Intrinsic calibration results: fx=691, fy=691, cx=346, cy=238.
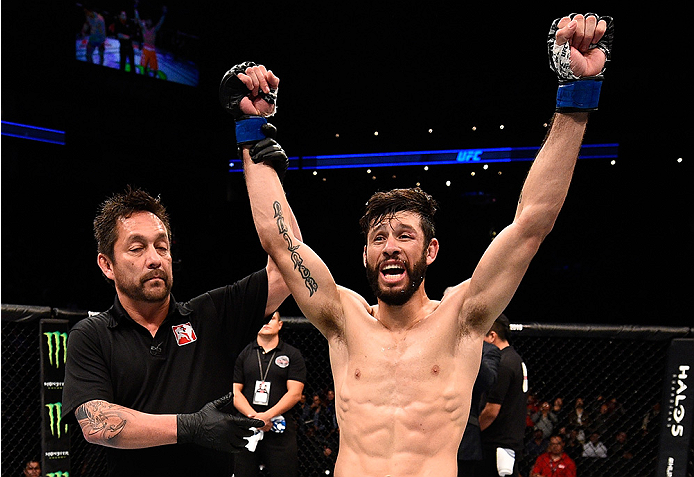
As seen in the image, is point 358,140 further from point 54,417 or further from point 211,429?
point 211,429

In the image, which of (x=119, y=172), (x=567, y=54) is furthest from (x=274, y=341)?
(x=119, y=172)

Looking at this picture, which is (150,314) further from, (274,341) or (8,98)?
(8,98)

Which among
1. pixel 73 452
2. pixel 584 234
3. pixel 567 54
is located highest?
pixel 584 234

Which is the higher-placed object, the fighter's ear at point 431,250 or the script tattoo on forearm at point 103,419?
the fighter's ear at point 431,250

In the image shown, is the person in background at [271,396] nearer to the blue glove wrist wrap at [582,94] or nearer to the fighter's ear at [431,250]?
the fighter's ear at [431,250]

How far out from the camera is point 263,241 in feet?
6.54

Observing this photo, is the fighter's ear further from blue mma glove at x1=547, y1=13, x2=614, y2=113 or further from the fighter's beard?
blue mma glove at x1=547, y1=13, x2=614, y2=113

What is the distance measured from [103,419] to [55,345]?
63.3 inches

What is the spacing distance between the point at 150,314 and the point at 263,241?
15.3 inches

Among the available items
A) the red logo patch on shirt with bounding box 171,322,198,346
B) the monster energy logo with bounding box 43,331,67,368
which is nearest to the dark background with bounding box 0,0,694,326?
the monster energy logo with bounding box 43,331,67,368

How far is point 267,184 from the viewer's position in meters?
1.95

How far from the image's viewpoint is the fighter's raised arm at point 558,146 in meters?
1.68

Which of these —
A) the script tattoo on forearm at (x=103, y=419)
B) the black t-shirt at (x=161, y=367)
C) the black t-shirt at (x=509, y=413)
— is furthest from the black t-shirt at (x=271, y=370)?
the script tattoo on forearm at (x=103, y=419)

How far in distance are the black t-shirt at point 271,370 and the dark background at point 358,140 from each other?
5.10 metres
